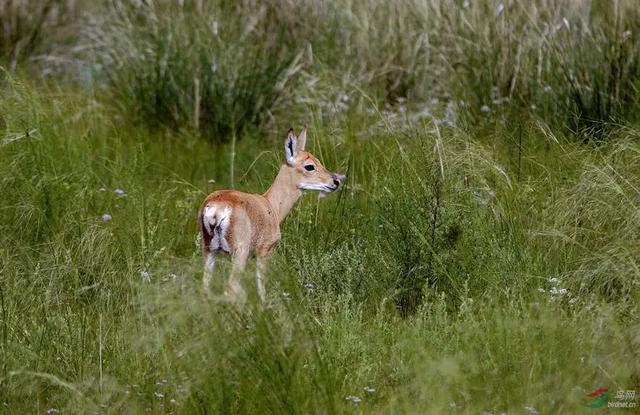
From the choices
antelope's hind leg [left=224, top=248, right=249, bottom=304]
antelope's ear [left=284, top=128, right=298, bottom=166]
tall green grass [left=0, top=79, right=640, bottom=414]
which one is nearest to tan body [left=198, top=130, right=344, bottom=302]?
antelope's ear [left=284, top=128, right=298, bottom=166]

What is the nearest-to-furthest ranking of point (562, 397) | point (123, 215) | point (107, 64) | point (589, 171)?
point (562, 397)
point (589, 171)
point (123, 215)
point (107, 64)

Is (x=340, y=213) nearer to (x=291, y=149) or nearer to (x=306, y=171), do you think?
(x=306, y=171)

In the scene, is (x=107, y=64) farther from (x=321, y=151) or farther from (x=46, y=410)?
(x=46, y=410)

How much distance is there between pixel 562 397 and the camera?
4.91m

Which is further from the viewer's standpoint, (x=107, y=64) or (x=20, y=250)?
(x=107, y=64)

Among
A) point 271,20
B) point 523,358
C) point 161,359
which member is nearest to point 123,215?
point 161,359

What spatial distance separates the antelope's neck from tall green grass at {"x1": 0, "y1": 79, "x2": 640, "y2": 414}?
9cm

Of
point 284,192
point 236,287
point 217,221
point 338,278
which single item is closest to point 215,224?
point 217,221

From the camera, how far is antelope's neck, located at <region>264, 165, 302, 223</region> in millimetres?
7133

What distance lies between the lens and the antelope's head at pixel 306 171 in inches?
285

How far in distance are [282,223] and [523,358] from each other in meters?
2.56

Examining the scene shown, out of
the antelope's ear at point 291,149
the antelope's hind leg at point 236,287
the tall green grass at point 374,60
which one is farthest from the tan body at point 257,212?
the tall green grass at point 374,60

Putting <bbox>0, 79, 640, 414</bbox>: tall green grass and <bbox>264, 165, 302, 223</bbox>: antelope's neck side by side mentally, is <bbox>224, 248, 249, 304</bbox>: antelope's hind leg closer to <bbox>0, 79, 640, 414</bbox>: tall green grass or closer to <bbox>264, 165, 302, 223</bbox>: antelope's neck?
<bbox>0, 79, 640, 414</bbox>: tall green grass

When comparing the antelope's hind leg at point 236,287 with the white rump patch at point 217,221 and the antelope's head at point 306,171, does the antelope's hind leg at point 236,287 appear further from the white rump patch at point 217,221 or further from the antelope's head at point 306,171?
the antelope's head at point 306,171
